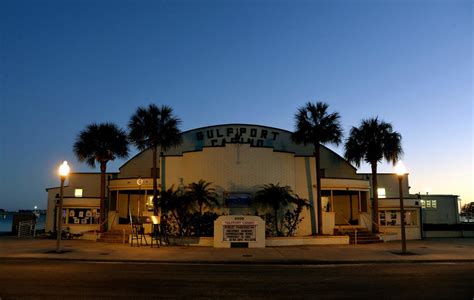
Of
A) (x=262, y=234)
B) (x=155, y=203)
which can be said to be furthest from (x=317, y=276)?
(x=155, y=203)

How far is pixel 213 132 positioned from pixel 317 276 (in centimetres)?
2325

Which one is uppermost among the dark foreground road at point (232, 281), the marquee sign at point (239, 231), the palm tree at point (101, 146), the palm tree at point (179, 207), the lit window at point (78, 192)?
the palm tree at point (101, 146)

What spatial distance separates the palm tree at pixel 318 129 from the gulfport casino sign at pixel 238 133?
701 cm

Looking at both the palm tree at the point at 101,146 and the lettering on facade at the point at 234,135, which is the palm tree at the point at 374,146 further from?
the palm tree at the point at 101,146

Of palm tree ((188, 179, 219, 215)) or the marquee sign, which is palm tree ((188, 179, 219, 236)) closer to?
palm tree ((188, 179, 219, 215))

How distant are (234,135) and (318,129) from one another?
9.17m

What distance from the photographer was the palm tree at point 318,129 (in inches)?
1069

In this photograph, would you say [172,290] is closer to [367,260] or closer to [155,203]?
[367,260]

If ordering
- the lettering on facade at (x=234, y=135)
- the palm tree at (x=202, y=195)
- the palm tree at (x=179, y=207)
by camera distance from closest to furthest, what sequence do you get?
the palm tree at (x=179, y=207) < the palm tree at (x=202, y=195) < the lettering on facade at (x=234, y=135)

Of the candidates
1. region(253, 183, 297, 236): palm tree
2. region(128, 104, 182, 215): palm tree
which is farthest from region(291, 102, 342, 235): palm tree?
region(128, 104, 182, 215): palm tree

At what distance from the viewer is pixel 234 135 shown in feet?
113

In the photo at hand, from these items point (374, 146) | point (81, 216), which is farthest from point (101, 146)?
point (374, 146)

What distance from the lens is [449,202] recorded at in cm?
3794

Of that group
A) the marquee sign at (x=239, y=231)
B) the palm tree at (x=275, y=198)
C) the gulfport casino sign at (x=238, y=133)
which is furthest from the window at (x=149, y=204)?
the palm tree at (x=275, y=198)
